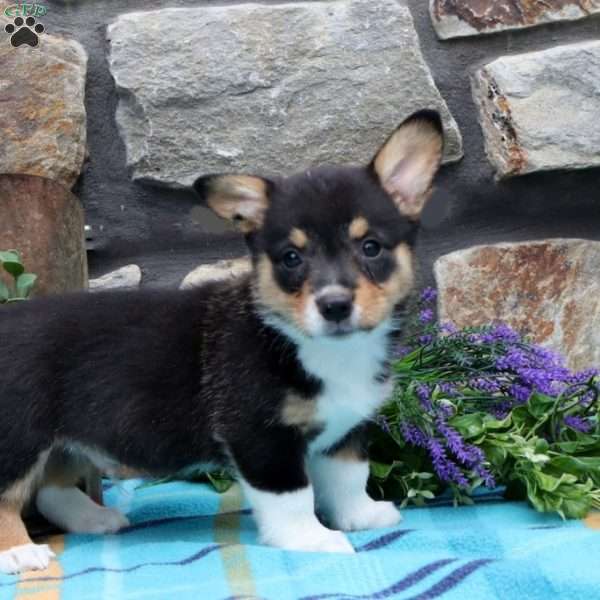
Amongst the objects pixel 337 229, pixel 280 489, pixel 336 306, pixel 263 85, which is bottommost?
pixel 280 489

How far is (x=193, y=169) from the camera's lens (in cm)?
319

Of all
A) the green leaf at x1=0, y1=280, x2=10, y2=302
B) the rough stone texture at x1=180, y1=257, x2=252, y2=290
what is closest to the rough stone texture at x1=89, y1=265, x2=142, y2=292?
the rough stone texture at x1=180, y1=257, x2=252, y2=290

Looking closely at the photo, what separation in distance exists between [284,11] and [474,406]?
1.33 m

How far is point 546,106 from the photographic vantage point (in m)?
3.19

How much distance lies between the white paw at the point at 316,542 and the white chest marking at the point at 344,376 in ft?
0.79

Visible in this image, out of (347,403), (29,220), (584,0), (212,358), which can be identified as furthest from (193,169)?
(584,0)

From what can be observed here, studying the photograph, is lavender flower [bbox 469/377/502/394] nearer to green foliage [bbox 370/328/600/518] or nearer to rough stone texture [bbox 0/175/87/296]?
green foliage [bbox 370/328/600/518]

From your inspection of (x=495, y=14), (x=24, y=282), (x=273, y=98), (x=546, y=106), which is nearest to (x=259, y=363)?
(x=24, y=282)

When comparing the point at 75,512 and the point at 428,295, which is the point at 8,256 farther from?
the point at 428,295

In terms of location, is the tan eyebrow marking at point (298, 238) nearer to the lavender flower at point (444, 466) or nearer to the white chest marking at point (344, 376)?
the white chest marking at point (344, 376)

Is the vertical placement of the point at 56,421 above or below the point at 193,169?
below

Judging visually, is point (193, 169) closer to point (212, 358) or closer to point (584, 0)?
point (212, 358)

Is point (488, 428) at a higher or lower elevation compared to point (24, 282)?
lower

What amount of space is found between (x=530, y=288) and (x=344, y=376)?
3.27 ft
